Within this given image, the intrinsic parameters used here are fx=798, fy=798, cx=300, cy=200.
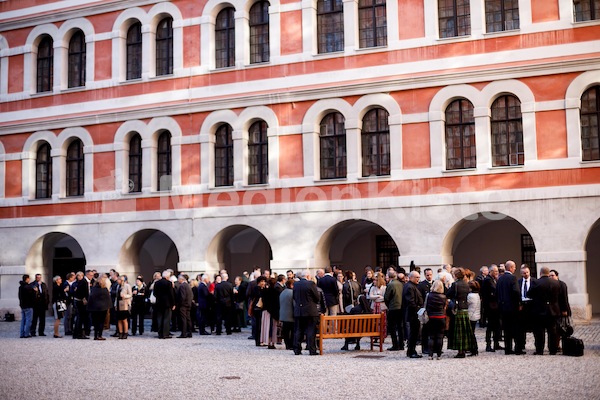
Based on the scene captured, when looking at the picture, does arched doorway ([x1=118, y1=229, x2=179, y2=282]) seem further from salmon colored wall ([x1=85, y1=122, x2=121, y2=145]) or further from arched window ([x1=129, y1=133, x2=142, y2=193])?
salmon colored wall ([x1=85, y1=122, x2=121, y2=145])

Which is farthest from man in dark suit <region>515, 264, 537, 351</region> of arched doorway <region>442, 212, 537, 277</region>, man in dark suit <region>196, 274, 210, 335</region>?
arched doorway <region>442, 212, 537, 277</region>

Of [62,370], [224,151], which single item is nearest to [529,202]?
[224,151]

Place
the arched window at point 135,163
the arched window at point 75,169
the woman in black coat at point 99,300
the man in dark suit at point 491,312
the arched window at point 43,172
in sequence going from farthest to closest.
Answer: the arched window at point 43,172 < the arched window at point 75,169 < the arched window at point 135,163 < the woman in black coat at point 99,300 < the man in dark suit at point 491,312

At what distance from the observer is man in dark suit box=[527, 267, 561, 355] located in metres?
16.0

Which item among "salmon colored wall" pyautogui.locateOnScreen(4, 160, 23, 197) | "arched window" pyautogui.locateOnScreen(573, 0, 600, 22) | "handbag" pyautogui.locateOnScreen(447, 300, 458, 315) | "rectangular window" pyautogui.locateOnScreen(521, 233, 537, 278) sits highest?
"arched window" pyautogui.locateOnScreen(573, 0, 600, 22)

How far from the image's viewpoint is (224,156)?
92.1ft

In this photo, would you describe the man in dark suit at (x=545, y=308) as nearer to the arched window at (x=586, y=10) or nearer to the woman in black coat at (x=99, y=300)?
the arched window at (x=586, y=10)

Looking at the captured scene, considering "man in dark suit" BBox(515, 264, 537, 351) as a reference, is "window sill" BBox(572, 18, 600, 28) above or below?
above

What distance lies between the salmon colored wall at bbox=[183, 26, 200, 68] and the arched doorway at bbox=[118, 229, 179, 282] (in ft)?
20.7

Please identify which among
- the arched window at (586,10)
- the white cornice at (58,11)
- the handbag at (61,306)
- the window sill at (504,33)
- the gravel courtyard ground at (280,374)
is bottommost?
the gravel courtyard ground at (280,374)

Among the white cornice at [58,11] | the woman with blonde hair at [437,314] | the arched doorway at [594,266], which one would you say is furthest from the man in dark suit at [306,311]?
the white cornice at [58,11]

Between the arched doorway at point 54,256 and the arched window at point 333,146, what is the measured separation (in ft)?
37.4

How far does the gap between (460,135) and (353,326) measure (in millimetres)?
9395

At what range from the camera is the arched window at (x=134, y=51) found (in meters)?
29.8
